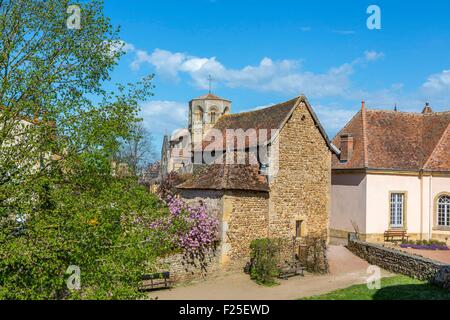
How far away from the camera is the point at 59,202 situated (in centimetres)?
1045

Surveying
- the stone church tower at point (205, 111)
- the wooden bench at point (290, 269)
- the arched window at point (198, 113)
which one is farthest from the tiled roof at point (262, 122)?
the arched window at point (198, 113)

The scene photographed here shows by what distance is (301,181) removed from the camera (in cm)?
2283

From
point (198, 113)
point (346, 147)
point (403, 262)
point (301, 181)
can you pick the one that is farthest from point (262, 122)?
point (198, 113)

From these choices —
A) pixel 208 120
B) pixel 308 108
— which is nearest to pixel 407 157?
pixel 308 108

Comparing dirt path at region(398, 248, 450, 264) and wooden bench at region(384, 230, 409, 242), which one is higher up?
wooden bench at region(384, 230, 409, 242)

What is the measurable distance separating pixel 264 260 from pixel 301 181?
528 centimetres

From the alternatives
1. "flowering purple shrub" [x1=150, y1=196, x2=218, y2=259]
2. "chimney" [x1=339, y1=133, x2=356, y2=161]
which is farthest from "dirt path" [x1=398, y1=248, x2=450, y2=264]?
"flowering purple shrub" [x1=150, y1=196, x2=218, y2=259]

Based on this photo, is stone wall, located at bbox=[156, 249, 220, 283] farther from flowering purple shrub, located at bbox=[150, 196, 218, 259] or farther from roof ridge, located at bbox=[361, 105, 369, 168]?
roof ridge, located at bbox=[361, 105, 369, 168]

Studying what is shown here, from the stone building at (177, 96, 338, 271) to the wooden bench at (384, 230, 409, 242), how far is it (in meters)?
4.80

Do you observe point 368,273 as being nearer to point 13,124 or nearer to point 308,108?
point 308,108

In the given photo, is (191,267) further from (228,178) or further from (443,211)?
(443,211)

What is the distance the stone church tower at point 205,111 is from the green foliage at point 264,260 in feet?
123

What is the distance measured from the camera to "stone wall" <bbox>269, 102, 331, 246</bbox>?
21.8 m
